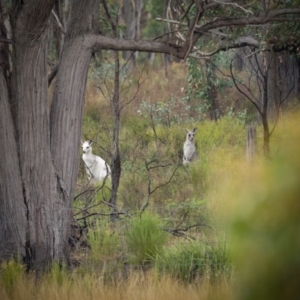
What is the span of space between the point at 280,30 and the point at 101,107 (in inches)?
429

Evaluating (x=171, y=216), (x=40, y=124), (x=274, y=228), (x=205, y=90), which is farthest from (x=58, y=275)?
(x=205, y=90)

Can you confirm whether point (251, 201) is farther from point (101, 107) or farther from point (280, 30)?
point (101, 107)

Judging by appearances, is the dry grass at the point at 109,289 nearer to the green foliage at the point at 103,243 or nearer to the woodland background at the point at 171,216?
the woodland background at the point at 171,216

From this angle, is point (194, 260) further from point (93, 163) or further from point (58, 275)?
point (93, 163)

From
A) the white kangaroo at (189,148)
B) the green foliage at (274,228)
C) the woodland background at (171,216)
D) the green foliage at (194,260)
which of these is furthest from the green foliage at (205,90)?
the green foliage at (274,228)

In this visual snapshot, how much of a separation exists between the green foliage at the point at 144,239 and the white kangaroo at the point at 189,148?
6.91 metres

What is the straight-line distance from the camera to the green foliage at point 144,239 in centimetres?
940

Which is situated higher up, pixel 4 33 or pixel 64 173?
pixel 4 33

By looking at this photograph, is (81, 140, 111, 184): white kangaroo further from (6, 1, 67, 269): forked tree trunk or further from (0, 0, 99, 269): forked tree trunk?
(6, 1, 67, 269): forked tree trunk

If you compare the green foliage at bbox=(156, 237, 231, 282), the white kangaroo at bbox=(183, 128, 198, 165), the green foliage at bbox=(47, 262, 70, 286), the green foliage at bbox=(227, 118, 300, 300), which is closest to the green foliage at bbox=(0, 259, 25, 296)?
the green foliage at bbox=(47, 262, 70, 286)

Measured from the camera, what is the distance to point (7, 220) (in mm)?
8945

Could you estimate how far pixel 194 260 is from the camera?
8789 millimetres

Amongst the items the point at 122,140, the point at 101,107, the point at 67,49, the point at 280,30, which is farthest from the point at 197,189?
the point at 101,107

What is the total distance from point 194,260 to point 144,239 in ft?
2.89
